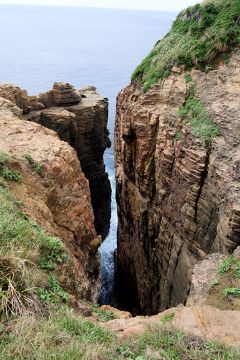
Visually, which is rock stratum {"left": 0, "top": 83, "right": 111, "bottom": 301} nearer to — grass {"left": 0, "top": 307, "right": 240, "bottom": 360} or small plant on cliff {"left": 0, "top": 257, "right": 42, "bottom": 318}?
small plant on cliff {"left": 0, "top": 257, "right": 42, "bottom": 318}

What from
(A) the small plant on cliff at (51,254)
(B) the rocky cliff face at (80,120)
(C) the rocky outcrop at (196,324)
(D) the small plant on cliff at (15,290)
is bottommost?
(B) the rocky cliff face at (80,120)

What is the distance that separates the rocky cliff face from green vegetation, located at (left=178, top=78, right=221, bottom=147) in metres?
11.5

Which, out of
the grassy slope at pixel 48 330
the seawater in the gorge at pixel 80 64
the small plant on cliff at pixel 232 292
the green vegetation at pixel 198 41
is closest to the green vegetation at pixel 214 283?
the small plant on cliff at pixel 232 292

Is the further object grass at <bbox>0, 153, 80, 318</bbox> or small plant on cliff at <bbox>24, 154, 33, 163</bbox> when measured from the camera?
small plant on cliff at <bbox>24, 154, 33, 163</bbox>

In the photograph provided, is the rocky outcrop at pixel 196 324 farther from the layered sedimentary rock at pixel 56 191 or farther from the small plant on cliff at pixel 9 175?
the small plant on cliff at pixel 9 175

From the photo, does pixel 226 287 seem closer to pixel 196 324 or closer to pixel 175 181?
pixel 196 324

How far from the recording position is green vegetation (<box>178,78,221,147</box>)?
15227 mm

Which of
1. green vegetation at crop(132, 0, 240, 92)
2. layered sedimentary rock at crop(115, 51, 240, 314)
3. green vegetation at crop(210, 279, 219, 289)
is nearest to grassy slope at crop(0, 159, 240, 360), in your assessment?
green vegetation at crop(210, 279, 219, 289)

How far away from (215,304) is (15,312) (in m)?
5.62

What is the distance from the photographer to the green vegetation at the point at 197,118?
1523 cm

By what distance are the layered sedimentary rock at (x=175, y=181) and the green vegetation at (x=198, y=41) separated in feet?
1.91

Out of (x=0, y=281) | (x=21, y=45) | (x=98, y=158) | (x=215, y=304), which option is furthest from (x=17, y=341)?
(x=21, y=45)

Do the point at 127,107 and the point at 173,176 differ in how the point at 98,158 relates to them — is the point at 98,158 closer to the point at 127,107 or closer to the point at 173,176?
the point at 127,107

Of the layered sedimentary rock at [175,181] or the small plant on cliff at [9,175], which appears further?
the layered sedimentary rock at [175,181]
